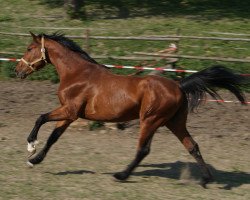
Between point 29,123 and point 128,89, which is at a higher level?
point 128,89

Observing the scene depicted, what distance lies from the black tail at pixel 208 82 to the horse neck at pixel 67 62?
1.19m

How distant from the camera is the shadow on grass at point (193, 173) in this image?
7.09 m

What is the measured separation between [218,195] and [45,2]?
17.3m

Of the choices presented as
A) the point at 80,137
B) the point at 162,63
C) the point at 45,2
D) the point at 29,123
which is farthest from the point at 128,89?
the point at 45,2

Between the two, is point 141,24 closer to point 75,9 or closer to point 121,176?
point 75,9

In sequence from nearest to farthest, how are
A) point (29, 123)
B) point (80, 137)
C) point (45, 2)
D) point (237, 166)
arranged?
point (237, 166), point (80, 137), point (29, 123), point (45, 2)

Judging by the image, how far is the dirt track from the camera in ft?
21.0

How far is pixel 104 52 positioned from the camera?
14812 millimetres

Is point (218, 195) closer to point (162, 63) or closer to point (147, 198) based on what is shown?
point (147, 198)

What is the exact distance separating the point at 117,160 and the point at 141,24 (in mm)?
11936

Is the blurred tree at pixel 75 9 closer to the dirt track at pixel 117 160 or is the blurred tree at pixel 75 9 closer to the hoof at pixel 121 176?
the dirt track at pixel 117 160

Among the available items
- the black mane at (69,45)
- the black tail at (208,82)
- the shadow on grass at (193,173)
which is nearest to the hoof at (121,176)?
the shadow on grass at (193,173)

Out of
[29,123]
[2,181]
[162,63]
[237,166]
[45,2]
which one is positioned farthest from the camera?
[45,2]

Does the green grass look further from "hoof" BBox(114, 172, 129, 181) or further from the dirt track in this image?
"hoof" BBox(114, 172, 129, 181)
